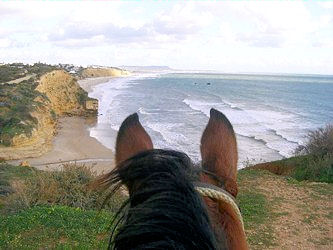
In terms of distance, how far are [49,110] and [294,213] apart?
25.0m

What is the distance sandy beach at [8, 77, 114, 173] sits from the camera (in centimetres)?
1973

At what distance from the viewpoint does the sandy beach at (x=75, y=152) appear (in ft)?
64.7

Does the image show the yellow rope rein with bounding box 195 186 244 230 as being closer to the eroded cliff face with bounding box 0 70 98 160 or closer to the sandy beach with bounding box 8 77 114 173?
the sandy beach with bounding box 8 77 114 173

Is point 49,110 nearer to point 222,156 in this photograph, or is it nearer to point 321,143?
point 321,143

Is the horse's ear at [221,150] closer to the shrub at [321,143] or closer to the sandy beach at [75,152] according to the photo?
the shrub at [321,143]

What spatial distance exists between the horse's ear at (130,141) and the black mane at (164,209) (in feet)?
1.27

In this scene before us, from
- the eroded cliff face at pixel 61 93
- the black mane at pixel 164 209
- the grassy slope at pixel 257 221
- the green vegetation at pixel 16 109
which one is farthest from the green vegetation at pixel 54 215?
the eroded cliff face at pixel 61 93

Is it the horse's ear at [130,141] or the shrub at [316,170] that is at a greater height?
the horse's ear at [130,141]

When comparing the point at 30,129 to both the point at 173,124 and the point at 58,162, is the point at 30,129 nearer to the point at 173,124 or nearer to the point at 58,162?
the point at 58,162

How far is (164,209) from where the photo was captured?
0.84m

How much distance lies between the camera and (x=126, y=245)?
85 centimetres

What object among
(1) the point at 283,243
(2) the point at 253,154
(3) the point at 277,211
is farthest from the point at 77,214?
(2) the point at 253,154

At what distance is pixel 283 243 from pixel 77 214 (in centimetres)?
370

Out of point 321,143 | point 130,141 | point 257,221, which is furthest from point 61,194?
point 321,143
